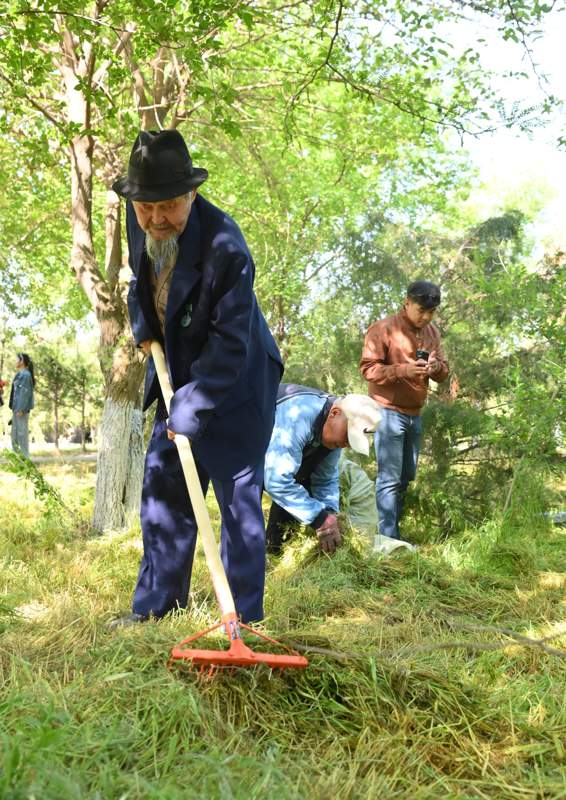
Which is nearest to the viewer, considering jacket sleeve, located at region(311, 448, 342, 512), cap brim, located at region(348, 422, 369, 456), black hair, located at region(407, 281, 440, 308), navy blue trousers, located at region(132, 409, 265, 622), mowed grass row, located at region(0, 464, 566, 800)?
mowed grass row, located at region(0, 464, 566, 800)

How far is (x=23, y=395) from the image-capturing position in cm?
1066

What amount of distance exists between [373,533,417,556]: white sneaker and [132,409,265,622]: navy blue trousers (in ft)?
5.16

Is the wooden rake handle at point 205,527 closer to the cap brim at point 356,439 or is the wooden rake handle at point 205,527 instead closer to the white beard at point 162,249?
the white beard at point 162,249

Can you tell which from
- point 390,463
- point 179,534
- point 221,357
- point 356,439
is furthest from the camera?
point 390,463

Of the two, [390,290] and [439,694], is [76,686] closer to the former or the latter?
[439,694]

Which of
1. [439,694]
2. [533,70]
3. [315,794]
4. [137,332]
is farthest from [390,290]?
[315,794]

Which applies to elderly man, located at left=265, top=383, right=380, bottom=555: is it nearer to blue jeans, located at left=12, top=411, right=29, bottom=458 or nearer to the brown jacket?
the brown jacket

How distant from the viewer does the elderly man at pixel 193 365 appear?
262 cm

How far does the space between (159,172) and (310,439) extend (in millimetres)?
2165

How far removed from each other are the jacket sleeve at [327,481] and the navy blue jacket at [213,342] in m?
1.65

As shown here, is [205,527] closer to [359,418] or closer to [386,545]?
[359,418]

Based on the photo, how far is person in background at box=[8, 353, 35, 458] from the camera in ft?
34.9

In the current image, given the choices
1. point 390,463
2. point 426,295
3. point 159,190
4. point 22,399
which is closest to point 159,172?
point 159,190

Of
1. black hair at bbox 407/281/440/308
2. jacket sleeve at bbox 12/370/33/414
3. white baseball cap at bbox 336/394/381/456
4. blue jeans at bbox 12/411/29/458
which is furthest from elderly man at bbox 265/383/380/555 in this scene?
blue jeans at bbox 12/411/29/458
